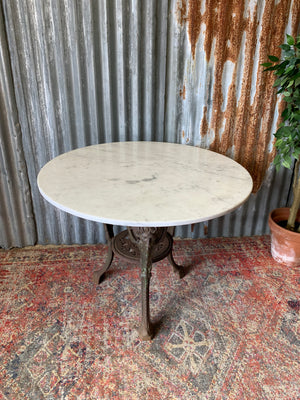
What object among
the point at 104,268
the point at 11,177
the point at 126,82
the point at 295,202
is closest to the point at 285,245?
the point at 295,202

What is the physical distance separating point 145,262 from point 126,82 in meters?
1.26

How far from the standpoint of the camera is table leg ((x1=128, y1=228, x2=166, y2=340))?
1.59 meters

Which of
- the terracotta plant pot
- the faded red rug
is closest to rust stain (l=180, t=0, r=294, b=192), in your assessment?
the terracotta plant pot

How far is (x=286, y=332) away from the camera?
1.84 meters

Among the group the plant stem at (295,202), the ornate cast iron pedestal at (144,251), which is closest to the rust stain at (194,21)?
the plant stem at (295,202)

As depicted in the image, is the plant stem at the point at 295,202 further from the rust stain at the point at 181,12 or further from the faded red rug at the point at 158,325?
the rust stain at the point at 181,12

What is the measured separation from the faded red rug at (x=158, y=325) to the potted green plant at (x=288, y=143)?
6.0 inches

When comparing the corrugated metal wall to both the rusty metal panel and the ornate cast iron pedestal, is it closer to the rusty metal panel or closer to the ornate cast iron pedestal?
the rusty metal panel

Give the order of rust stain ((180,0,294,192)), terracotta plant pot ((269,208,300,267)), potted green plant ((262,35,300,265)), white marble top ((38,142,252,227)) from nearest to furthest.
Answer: white marble top ((38,142,252,227))
potted green plant ((262,35,300,265))
rust stain ((180,0,294,192))
terracotta plant pot ((269,208,300,267))

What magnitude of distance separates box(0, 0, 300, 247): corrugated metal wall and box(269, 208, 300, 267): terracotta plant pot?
545 mm

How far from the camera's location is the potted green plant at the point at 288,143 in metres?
1.97

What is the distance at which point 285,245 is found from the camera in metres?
2.36

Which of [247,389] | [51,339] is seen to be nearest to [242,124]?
[247,389]

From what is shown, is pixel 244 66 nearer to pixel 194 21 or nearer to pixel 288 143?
pixel 194 21
